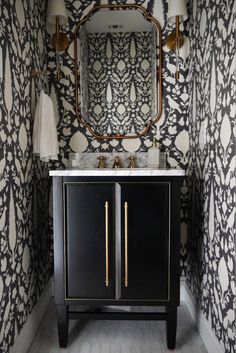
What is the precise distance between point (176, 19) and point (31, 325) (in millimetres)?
2120

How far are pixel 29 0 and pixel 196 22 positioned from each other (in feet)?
3.38

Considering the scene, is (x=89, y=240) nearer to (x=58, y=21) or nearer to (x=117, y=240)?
(x=117, y=240)

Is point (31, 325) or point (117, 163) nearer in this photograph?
point (31, 325)

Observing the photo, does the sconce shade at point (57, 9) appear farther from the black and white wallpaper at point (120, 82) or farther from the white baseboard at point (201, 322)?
the white baseboard at point (201, 322)

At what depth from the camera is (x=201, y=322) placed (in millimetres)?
1805

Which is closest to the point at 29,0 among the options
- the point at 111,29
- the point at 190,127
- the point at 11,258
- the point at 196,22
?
the point at 111,29

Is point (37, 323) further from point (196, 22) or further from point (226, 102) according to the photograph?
point (196, 22)

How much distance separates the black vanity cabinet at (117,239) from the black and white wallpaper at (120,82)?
0.72 metres

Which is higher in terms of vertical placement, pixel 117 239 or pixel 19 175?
pixel 19 175

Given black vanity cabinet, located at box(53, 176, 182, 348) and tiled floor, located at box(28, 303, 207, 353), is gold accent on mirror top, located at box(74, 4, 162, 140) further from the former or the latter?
tiled floor, located at box(28, 303, 207, 353)

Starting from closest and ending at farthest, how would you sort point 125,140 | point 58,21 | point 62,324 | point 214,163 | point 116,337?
point 214,163 < point 62,324 < point 116,337 < point 58,21 < point 125,140

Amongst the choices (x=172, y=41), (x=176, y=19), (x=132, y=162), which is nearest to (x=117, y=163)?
(x=132, y=162)

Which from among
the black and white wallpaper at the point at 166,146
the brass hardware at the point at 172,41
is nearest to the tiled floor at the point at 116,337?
the black and white wallpaper at the point at 166,146

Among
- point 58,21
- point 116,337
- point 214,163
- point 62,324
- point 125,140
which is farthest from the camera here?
point 125,140
